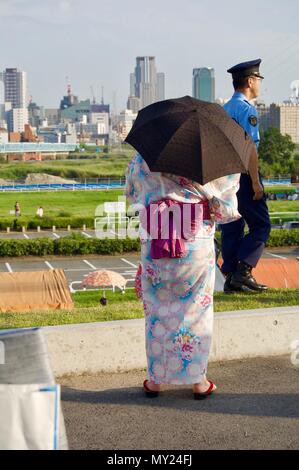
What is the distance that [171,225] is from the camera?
4141 millimetres

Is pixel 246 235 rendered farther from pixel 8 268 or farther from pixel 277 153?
pixel 277 153

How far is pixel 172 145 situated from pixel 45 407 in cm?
201

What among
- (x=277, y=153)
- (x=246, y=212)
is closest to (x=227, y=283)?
(x=246, y=212)

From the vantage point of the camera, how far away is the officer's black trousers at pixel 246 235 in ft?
19.7

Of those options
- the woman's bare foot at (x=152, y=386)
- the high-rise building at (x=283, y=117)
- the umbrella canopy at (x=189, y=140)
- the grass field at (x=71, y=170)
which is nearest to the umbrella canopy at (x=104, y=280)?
the woman's bare foot at (x=152, y=386)

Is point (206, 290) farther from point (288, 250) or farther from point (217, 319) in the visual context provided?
point (288, 250)

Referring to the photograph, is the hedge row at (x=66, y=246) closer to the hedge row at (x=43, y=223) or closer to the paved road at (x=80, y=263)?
the paved road at (x=80, y=263)

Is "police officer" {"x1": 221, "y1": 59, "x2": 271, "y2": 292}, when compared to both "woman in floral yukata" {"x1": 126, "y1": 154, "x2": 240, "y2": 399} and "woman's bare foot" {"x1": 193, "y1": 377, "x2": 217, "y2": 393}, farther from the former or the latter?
"woman's bare foot" {"x1": 193, "y1": 377, "x2": 217, "y2": 393}

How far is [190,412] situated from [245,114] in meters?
2.46

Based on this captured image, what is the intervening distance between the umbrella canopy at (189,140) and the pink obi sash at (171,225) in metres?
0.21

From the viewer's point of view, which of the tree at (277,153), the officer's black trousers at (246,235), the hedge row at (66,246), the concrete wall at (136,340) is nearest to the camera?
the concrete wall at (136,340)
